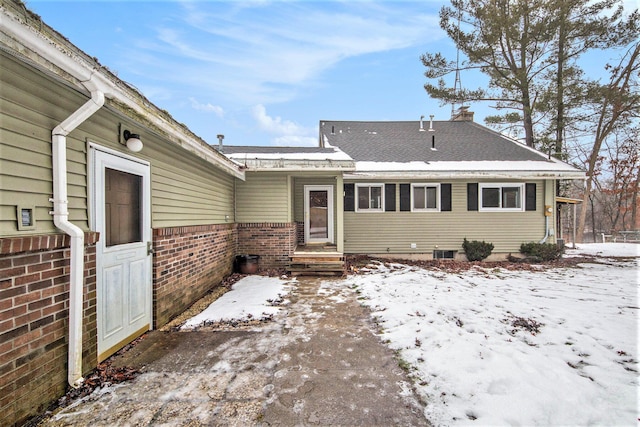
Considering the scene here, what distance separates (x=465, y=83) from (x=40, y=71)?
1551cm

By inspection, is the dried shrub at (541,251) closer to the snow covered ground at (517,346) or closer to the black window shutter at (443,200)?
the black window shutter at (443,200)

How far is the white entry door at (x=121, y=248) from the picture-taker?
291 cm

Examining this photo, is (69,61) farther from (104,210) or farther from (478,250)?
(478,250)

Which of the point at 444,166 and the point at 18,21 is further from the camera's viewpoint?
the point at 444,166

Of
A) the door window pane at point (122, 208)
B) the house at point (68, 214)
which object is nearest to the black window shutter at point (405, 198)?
the house at point (68, 214)

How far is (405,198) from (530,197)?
4.01m

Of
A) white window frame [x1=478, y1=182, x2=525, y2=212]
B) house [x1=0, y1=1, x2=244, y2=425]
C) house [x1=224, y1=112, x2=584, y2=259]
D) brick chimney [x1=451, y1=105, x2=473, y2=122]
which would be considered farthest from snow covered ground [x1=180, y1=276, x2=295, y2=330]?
brick chimney [x1=451, y1=105, x2=473, y2=122]

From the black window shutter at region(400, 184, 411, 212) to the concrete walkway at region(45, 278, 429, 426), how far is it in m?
6.19

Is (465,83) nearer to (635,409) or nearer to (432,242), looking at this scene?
(432,242)

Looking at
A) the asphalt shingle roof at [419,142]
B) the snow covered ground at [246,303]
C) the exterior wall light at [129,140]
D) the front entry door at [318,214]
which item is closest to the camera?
the exterior wall light at [129,140]

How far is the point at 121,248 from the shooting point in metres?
3.25

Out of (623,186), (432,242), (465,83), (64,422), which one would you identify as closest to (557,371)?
(64,422)

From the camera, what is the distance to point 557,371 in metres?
2.68

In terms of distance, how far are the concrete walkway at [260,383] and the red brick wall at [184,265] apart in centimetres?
55
